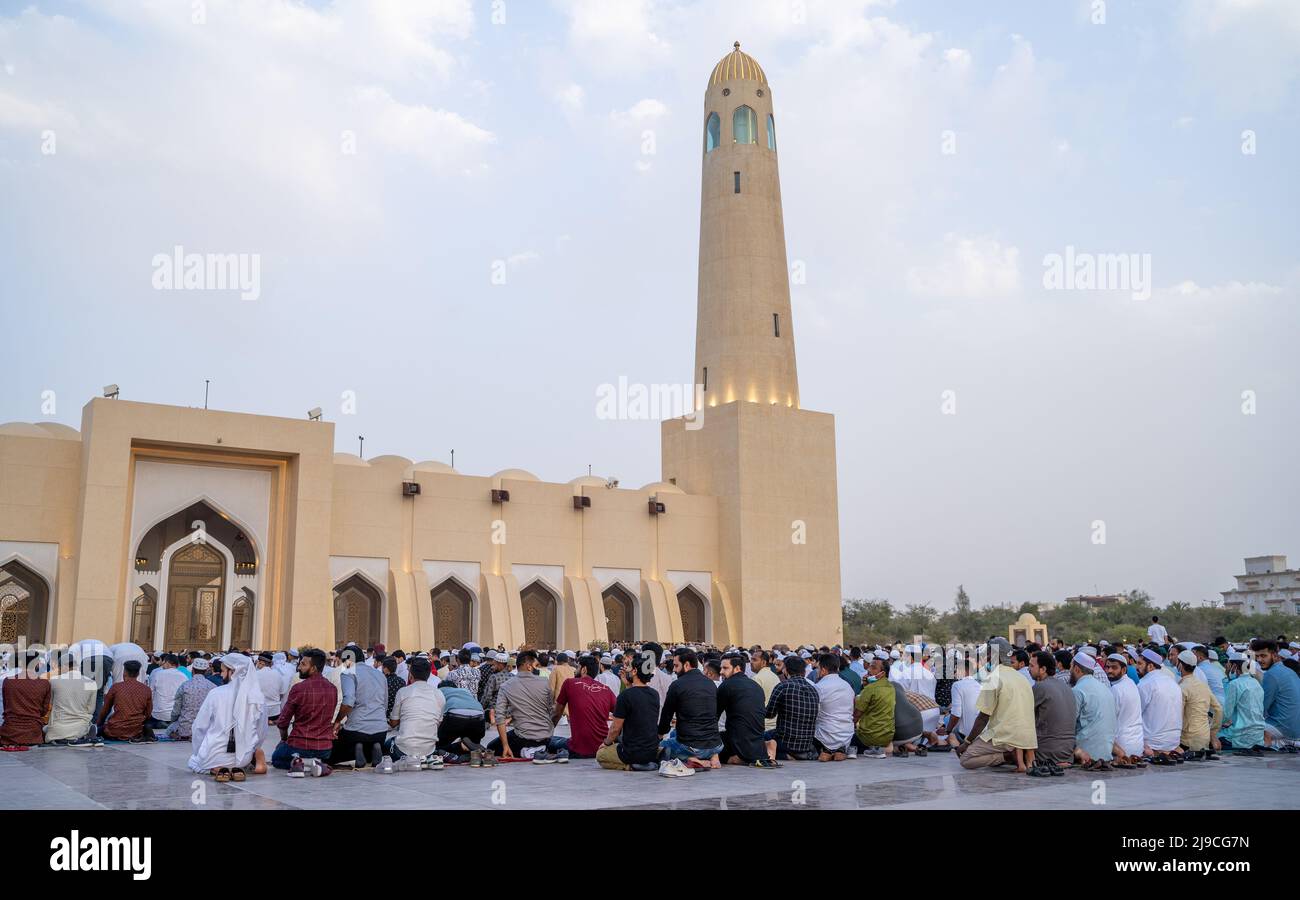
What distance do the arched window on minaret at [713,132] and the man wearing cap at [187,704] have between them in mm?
22854

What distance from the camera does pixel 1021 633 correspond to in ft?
97.5

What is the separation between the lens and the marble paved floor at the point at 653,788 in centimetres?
662

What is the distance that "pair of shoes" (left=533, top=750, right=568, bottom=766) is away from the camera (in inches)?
377

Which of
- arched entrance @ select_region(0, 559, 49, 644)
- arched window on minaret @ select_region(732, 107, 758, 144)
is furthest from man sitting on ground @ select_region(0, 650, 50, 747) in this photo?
arched window on minaret @ select_region(732, 107, 758, 144)

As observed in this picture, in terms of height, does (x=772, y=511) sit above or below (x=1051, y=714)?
above

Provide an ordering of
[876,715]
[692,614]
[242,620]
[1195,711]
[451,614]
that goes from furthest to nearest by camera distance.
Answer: [692,614] → [451,614] → [242,620] → [876,715] → [1195,711]

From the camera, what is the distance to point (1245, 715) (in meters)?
10.3

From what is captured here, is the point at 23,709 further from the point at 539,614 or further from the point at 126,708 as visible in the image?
the point at 539,614

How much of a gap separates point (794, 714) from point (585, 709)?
1922 millimetres

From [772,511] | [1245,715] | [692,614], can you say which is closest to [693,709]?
[1245,715]

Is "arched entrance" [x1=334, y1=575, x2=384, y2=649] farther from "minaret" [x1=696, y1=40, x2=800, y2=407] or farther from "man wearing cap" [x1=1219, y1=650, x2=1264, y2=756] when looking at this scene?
"man wearing cap" [x1=1219, y1=650, x2=1264, y2=756]

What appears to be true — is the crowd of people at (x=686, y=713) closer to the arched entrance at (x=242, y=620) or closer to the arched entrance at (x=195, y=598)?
the arched entrance at (x=195, y=598)

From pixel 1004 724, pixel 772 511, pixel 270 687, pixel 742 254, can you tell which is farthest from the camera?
pixel 742 254
